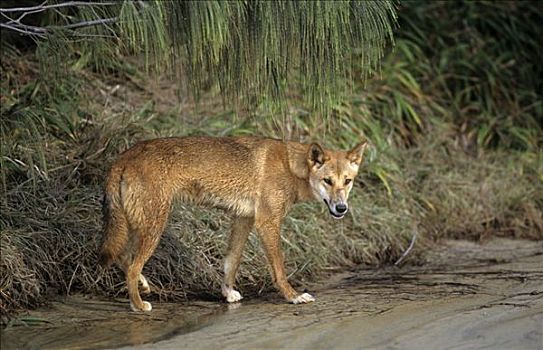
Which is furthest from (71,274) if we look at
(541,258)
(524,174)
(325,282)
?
(524,174)

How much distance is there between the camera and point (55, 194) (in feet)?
22.2

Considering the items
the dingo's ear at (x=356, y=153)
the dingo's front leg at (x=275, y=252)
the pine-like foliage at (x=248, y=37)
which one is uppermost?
the pine-like foliage at (x=248, y=37)

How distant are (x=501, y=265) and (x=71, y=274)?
3199 mm

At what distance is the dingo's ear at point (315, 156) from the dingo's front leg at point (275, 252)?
454 mm

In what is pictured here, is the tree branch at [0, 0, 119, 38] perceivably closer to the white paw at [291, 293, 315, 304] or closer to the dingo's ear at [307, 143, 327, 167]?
the dingo's ear at [307, 143, 327, 167]

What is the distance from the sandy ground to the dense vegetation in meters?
0.38

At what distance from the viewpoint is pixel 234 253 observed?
6.45 m

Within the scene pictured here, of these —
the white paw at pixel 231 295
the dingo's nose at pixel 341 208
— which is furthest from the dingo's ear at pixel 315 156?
the white paw at pixel 231 295

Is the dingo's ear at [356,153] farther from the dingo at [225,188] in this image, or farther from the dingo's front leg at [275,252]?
the dingo's front leg at [275,252]

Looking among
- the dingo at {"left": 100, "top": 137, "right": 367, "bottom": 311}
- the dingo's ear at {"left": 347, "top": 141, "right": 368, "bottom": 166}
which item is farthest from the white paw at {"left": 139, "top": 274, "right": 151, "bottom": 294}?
the dingo's ear at {"left": 347, "top": 141, "right": 368, "bottom": 166}

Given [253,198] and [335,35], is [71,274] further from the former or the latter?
[335,35]

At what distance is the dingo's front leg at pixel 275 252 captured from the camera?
244 inches

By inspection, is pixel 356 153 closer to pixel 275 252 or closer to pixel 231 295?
pixel 275 252

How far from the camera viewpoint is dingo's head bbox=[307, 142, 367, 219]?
634cm
